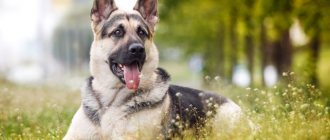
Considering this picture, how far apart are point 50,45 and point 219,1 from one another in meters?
22.5

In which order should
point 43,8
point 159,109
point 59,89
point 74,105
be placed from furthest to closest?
point 43,8
point 59,89
point 74,105
point 159,109

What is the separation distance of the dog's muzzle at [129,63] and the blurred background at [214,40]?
0.87 meters

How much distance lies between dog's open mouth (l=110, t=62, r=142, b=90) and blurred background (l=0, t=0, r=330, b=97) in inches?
33.8

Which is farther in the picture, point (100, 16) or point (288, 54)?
point (288, 54)

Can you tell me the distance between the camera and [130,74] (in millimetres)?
9328

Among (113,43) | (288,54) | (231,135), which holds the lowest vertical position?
(231,135)

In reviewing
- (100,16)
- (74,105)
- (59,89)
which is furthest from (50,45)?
(100,16)

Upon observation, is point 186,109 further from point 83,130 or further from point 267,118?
point 83,130

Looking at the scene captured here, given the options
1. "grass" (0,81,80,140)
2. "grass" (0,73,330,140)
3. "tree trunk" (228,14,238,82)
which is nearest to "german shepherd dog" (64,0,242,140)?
"grass" (0,73,330,140)

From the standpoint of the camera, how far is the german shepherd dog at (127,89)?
30.1ft

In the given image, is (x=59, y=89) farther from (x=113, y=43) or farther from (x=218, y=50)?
(x=218, y=50)

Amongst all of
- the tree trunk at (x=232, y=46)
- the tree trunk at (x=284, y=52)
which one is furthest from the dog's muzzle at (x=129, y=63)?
the tree trunk at (x=232, y=46)

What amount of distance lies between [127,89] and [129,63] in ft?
1.19

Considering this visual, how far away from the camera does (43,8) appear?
46062mm
